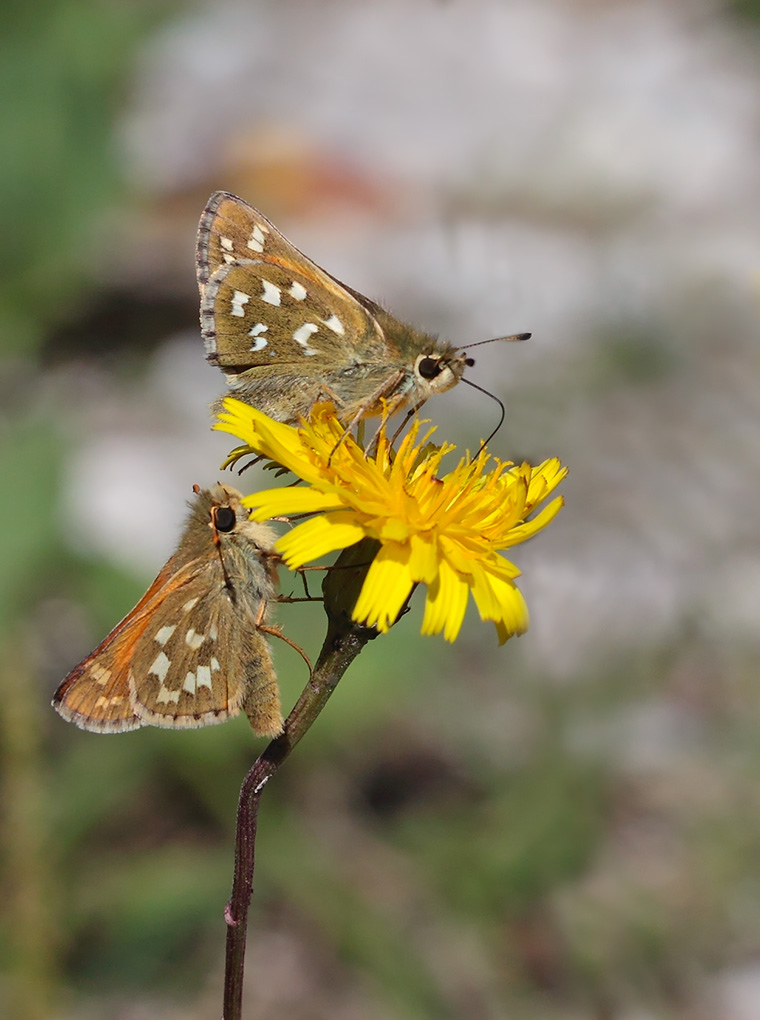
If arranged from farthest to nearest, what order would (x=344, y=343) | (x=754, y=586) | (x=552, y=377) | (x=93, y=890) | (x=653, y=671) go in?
(x=754, y=586) → (x=552, y=377) → (x=653, y=671) → (x=93, y=890) → (x=344, y=343)

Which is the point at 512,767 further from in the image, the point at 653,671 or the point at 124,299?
the point at 124,299

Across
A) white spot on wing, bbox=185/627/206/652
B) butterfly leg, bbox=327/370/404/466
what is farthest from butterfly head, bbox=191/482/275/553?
butterfly leg, bbox=327/370/404/466

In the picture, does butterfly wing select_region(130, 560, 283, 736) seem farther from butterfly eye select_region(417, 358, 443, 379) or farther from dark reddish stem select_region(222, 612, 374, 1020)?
butterfly eye select_region(417, 358, 443, 379)

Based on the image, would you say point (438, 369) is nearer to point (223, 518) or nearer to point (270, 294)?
point (270, 294)

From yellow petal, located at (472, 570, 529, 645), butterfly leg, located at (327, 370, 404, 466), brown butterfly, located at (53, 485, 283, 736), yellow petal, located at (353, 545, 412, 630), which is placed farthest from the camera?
butterfly leg, located at (327, 370, 404, 466)

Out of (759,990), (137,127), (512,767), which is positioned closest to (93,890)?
(512,767)

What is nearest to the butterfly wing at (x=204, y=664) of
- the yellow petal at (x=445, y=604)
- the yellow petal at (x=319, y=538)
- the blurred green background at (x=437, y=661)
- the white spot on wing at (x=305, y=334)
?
the yellow petal at (x=319, y=538)
